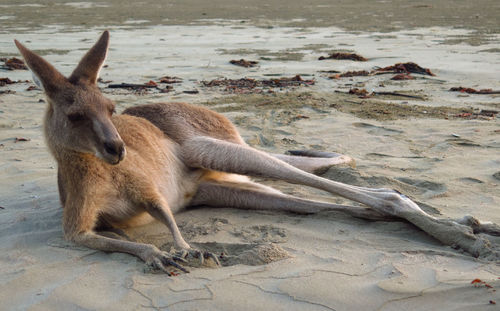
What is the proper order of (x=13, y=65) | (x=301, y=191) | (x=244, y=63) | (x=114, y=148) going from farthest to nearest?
(x=244, y=63), (x=13, y=65), (x=301, y=191), (x=114, y=148)

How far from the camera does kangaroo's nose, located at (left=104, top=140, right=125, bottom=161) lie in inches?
116

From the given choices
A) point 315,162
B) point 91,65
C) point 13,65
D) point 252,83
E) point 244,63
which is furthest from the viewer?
point 244,63

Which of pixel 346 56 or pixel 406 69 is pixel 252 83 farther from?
pixel 346 56

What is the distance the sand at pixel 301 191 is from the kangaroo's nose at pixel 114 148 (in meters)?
0.52

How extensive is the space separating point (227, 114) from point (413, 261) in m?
3.99

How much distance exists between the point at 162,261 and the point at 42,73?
1.23m

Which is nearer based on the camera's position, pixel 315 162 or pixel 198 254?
pixel 198 254

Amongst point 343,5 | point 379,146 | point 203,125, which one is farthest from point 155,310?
point 343,5

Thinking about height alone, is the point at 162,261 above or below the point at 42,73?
below

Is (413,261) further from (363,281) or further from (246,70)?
(246,70)

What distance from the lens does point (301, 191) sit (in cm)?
418

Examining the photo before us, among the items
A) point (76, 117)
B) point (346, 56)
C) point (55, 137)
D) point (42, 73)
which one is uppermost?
point (42, 73)

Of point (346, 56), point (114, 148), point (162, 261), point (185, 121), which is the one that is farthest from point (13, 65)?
point (162, 261)

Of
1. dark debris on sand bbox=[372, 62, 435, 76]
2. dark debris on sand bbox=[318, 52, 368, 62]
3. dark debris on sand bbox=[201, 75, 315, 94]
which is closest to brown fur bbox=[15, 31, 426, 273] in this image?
dark debris on sand bbox=[201, 75, 315, 94]
